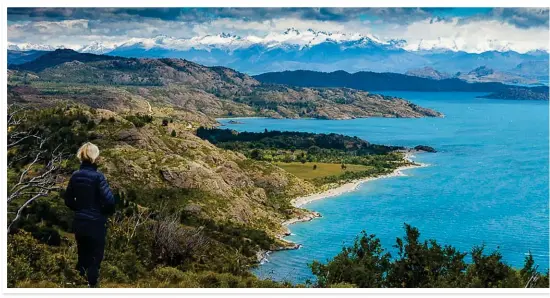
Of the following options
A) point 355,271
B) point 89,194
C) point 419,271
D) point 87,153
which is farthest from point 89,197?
point 419,271

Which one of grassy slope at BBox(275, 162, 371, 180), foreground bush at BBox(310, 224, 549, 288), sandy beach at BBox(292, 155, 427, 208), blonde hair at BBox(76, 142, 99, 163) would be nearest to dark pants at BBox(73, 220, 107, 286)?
blonde hair at BBox(76, 142, 99, 163)

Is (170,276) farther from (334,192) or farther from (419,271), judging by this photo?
(334,192)

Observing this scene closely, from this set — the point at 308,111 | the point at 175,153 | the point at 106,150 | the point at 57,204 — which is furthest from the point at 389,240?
the point at 308,111

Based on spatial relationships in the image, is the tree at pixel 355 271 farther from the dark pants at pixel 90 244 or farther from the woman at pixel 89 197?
the woman at pixel 89 197
